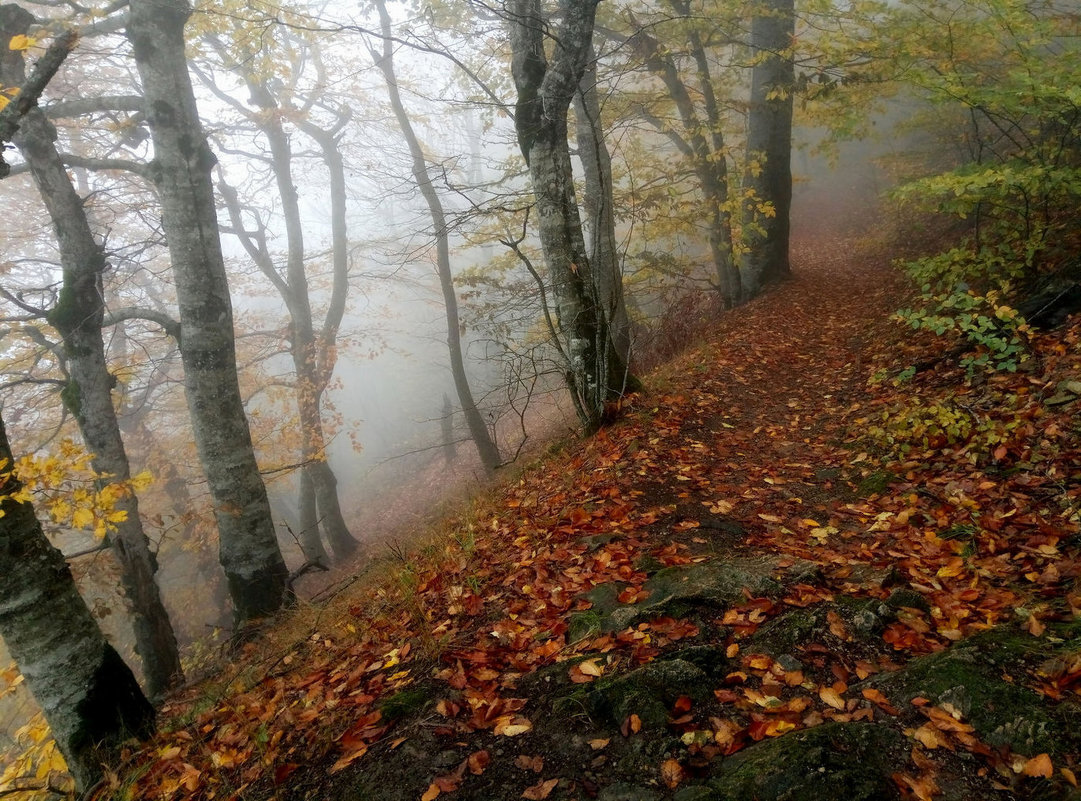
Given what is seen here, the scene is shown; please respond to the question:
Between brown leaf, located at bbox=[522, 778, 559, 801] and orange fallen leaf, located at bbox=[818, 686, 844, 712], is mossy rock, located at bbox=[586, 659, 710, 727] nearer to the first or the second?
brown leaf, located at bbox=[522, 778, 559, 801]

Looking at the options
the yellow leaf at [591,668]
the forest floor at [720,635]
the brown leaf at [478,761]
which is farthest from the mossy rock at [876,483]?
the brown leaf at [478,761]

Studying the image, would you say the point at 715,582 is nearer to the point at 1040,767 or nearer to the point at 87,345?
the point at 1040,767

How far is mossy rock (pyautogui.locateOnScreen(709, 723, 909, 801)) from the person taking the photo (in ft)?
5.52

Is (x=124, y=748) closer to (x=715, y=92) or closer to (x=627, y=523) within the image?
(x=627, y=523)

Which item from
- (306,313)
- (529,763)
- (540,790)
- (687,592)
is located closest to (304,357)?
(306,313)

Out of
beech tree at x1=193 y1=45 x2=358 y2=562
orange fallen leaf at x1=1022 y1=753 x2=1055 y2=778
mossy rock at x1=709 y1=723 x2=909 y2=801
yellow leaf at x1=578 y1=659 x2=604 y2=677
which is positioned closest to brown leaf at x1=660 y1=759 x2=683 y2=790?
mossy rock at x1=709 y1=723 x2=909 y2=801

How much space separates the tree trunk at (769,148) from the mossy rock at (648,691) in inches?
340

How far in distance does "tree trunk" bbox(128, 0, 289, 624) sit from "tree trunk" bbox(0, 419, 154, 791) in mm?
3032

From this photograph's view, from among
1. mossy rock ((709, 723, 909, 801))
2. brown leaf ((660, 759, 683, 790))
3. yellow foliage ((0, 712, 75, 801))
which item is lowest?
yellow foliage ((0, 712, 75, 801))

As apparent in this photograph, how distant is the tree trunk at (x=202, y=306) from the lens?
228 inches

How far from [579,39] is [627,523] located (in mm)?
4180

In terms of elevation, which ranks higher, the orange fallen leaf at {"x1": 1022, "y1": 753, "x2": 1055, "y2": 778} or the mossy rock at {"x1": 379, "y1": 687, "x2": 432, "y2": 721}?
the orange fallen leaf at {"x1": 1022, "y1": 753, "x2": 1055, "y2": 778}

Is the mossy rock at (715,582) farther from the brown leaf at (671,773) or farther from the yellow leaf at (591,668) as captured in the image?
the brown leaf at (671,773)

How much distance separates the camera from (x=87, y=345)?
602cm
